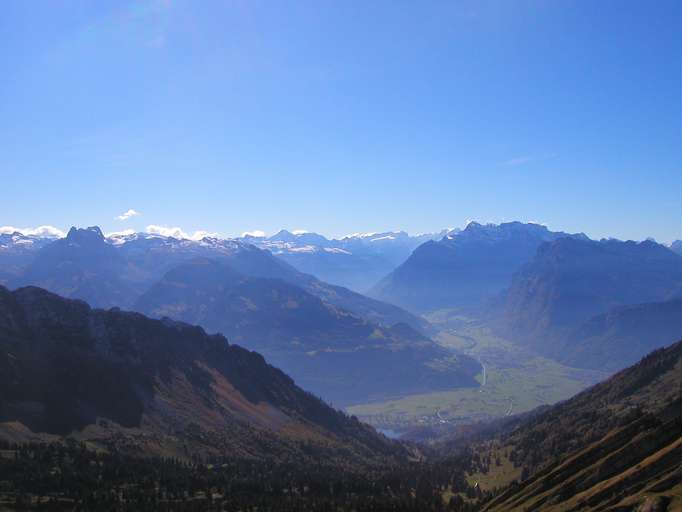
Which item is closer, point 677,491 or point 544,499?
point 677,491

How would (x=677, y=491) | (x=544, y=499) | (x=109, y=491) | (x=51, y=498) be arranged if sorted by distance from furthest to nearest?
(x=109, y=491), (x=51, y=498), (x=544, y=499), (x=677, y=491)

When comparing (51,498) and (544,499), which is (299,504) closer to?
(51,498)

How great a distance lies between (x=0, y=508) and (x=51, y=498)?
15297 mm

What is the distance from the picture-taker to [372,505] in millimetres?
188125

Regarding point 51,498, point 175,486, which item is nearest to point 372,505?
point 175,486

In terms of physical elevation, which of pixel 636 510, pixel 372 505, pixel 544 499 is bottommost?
pixel 372 505

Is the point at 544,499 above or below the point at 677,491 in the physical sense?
below

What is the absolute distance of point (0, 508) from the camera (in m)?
146

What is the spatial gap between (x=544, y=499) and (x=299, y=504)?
80252 mm

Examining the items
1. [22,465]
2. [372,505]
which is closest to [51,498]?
[22,465]

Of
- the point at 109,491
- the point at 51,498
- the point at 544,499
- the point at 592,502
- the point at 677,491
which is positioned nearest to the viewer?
the point at 677,491

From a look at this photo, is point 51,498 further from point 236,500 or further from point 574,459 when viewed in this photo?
point 574,459

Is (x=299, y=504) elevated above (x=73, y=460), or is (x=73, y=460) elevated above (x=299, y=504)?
(x=73, y=460)

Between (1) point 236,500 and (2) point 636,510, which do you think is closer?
(2) point 636,510
